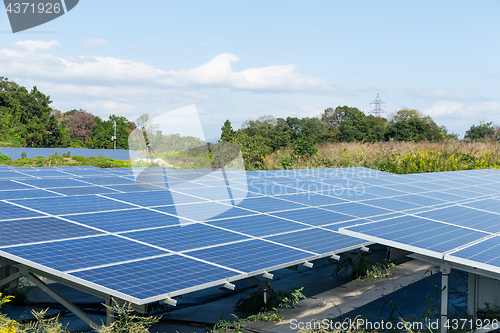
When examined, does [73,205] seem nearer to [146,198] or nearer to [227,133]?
[146,198]

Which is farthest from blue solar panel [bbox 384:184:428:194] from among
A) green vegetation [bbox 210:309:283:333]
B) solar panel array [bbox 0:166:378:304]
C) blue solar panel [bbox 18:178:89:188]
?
blue solar panel [bbox 18:178:89:188]

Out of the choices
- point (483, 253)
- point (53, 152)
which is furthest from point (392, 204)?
point (53, 152)

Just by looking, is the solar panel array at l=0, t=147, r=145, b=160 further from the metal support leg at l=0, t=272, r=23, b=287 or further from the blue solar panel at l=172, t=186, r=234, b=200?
the metal support leg at l=0, t=272, r=23, b=287

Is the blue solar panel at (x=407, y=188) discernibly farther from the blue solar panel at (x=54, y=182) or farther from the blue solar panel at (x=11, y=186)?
the blue solar panel at (x=11, y=186)

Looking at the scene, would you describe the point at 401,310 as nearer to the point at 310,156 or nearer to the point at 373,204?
the point at 373,204

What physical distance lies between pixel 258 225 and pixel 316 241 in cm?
151

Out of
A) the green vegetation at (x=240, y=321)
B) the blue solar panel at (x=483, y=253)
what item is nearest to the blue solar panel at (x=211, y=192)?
the green vegetation at (x=240, y=321)

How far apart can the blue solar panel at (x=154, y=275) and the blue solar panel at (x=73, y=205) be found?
3895 millimetres

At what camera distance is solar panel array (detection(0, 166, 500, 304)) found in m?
6.82

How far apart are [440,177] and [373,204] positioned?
953 cm

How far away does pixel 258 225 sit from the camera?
1030 centimetres

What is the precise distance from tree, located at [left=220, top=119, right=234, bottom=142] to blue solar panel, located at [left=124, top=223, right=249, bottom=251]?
2413cm

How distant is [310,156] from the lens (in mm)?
32094

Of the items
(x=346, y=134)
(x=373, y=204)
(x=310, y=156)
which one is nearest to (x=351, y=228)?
(x=373, y=204)
